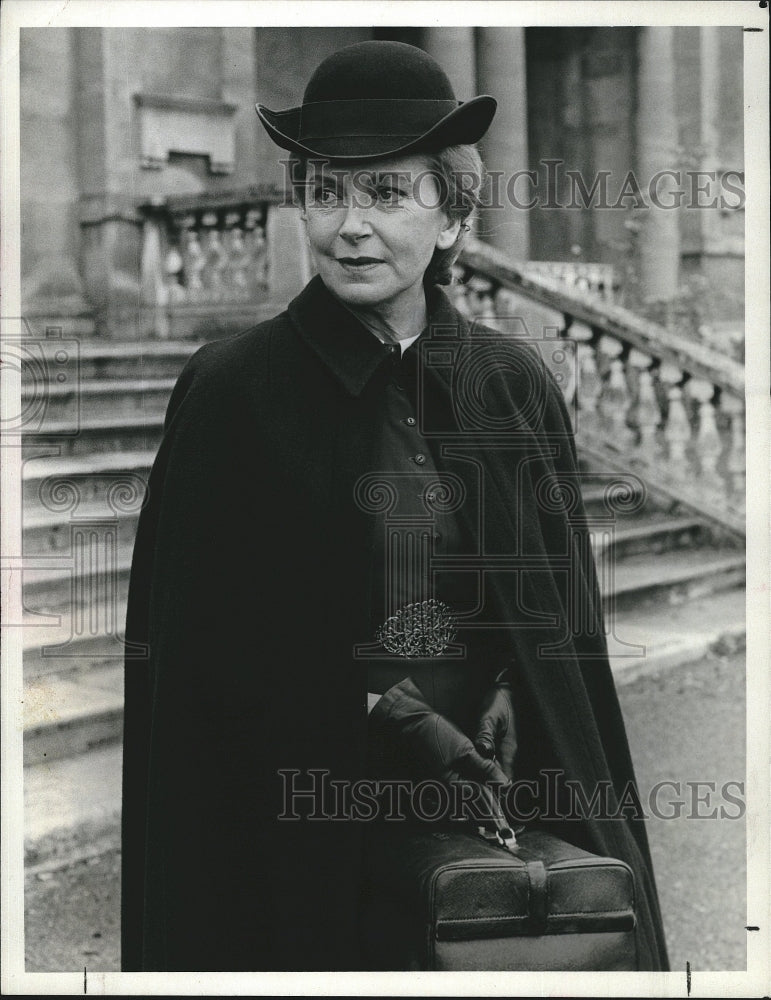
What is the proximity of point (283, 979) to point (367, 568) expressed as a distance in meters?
1.18

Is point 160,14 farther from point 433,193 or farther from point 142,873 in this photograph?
point 142,873

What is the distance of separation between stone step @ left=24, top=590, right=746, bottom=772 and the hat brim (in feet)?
5.11

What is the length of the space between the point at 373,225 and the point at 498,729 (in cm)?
132

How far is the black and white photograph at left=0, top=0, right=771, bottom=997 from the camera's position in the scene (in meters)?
3.35

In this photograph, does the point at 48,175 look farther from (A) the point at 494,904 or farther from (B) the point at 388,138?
(A) the point at 494,904

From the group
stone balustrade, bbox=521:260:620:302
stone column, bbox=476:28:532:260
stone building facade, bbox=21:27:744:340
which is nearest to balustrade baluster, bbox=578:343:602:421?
stone balustrade, bbox=521:260:620:302

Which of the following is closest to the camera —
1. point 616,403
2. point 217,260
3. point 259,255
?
point 259,255

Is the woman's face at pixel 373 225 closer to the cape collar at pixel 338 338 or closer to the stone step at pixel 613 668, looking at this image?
the cape collar at pixel 338 338

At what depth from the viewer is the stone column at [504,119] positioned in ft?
12.5

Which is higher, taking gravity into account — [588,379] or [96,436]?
[588,379]

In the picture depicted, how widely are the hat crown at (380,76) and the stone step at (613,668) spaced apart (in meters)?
1.70

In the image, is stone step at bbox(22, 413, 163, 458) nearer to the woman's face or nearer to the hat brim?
the woman's face

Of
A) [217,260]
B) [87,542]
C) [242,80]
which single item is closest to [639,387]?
[217,260]

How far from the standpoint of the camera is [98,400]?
157 inches
